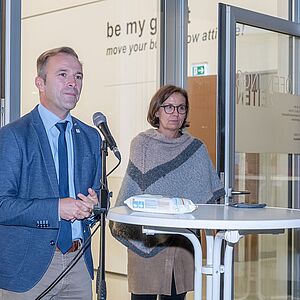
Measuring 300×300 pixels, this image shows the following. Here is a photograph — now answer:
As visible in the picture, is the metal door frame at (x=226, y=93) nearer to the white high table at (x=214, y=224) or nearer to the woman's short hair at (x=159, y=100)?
the woman's short hair at (x=159, y=100)

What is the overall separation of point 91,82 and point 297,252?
6.06 ft

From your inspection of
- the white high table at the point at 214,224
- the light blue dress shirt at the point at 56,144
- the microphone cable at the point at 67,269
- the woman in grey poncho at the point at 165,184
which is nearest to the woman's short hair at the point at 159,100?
the woman in grey poncho at the point at 165,184

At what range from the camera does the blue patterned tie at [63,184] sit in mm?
2145

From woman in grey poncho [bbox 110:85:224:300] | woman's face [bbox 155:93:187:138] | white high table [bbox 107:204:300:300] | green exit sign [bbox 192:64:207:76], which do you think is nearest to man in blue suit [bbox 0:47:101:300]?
white high table [bbox 107:204:300:300]

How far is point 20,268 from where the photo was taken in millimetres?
2092

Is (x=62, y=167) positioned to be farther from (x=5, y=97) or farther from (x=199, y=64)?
(x=199, y=64)

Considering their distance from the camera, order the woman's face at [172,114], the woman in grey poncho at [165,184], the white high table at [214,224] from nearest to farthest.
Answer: the white high table at [214,224] → the woman in grey poncho at [165,184] → the woman's face at [172,114]

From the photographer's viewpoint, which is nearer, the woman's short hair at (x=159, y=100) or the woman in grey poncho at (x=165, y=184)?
the woman in grey poncho at (x=165, y=184)

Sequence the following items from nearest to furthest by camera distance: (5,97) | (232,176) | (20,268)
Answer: (20,268) < (5,97) < (232,176)

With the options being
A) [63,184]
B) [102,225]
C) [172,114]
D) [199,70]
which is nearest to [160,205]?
[102,225]

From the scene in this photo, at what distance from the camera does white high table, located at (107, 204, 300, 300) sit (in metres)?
1.94

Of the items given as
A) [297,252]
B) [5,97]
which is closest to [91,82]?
[5,97]

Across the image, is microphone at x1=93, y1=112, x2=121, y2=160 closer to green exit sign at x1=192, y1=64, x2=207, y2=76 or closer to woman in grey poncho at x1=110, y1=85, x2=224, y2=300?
woman in grey poncho at x1=110, y1=85, x2=224, y2=300

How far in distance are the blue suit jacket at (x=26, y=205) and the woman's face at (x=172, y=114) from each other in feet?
3.89
